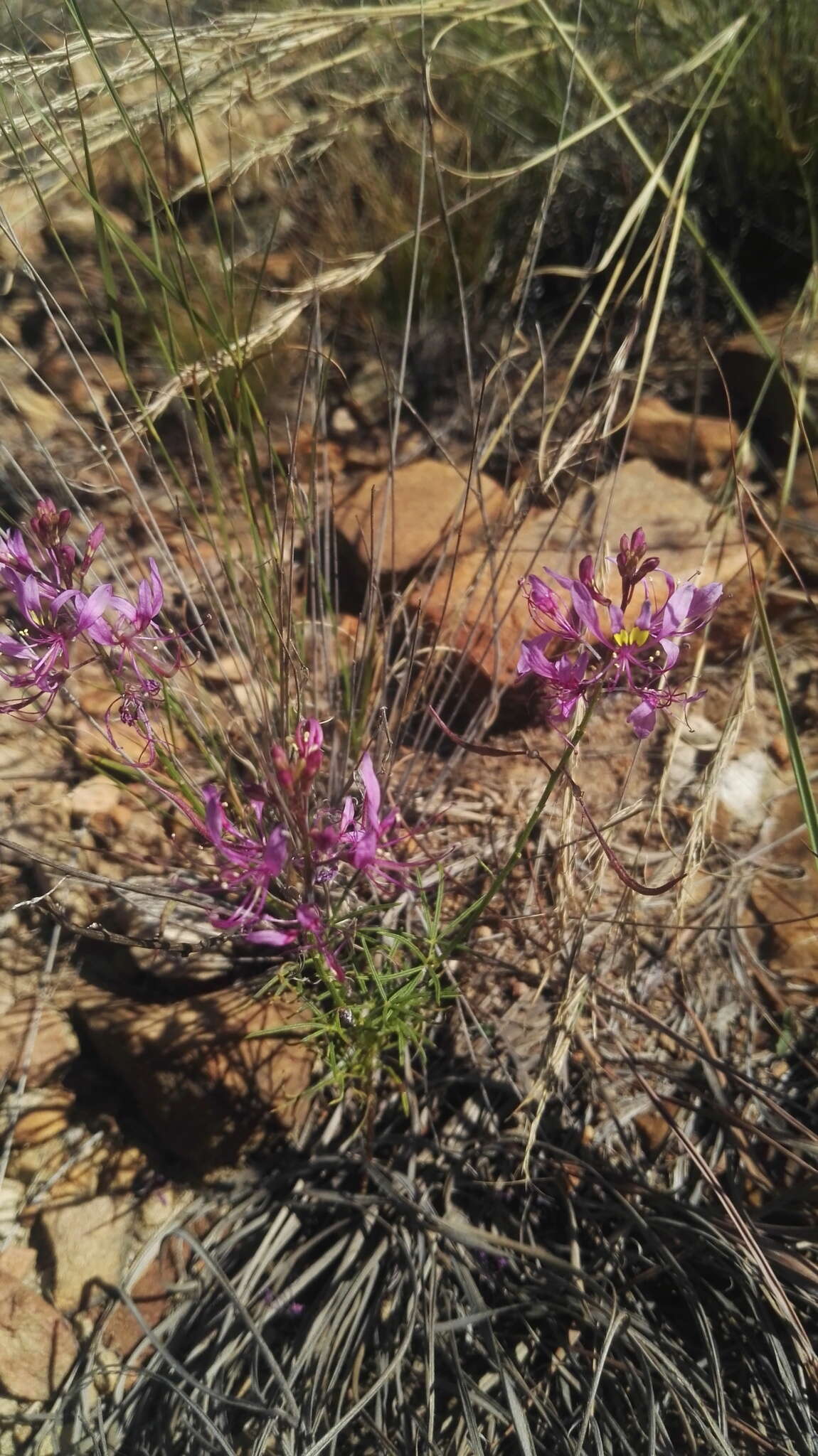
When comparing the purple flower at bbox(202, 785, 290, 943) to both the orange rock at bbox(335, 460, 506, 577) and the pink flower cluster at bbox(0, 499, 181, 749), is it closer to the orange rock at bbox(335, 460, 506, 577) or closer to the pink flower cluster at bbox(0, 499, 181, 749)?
the pink flower cluster at bbox(0, 499, 181, 749)

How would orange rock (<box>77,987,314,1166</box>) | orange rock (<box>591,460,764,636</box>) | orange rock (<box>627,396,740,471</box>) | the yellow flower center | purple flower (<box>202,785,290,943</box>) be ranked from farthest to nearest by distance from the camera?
orange rock (<box>627,396,740,471</box>) < orange rock (<box>591,460,764,636</box>) < orange rock (<box>77,987,314,1166</box>) < the yellow flower center < purple flower (<box>202,785,290,943</box>)

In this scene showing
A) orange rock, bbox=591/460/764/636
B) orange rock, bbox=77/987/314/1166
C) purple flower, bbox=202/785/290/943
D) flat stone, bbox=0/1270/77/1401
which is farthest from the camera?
orange rock, bbox=591/460/764/636

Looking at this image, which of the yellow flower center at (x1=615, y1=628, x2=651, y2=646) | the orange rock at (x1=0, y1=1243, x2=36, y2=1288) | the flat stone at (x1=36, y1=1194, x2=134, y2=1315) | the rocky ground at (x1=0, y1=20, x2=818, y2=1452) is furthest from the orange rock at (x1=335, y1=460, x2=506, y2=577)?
the orange rock at (x1=0, y1=1243, x2=36, y2=1288)

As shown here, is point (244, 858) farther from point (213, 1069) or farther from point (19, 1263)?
point (19, 1263)

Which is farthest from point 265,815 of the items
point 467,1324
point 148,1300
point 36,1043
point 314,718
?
point 148,1300

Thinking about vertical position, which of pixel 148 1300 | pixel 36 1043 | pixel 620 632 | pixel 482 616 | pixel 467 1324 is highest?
pixel 620 632

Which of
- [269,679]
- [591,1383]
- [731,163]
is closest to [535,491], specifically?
[269,679]

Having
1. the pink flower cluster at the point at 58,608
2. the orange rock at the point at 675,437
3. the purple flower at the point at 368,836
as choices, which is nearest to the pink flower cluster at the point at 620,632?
the purple flower at the point at 368,836
